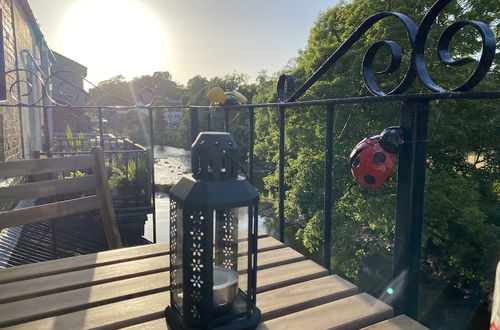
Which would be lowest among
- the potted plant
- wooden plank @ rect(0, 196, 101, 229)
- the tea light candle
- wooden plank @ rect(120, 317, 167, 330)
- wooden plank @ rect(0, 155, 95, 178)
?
the potted plant

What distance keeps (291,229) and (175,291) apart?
52.3 feet

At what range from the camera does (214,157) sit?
106 cm

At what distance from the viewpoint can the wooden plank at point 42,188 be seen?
1806 millimetres

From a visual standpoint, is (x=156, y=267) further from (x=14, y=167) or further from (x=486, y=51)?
(x=486, y=51)

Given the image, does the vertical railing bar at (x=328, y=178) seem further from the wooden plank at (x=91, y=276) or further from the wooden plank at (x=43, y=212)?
the wooden plank at (x=43, y=212)

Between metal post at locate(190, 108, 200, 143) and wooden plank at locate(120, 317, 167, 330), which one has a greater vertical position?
metal post at locate(190, 108, 200, 143)

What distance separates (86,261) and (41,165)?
67cm

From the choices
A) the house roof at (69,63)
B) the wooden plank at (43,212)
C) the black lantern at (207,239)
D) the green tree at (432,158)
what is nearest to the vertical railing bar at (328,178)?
the black lantern at (207,239)

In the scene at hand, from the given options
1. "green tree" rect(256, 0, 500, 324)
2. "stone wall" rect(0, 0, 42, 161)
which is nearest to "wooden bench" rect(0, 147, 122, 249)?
"stone wall" rect(0, 0, 42, 161)

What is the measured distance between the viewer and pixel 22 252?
3.82 meters

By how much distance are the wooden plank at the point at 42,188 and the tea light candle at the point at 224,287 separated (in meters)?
1.24

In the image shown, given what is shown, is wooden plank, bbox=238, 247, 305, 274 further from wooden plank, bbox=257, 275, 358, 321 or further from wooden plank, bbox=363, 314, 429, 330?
wooden plank, bbox=363, 314, 429, 330

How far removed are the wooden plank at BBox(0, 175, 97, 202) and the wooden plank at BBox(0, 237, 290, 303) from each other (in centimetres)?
57

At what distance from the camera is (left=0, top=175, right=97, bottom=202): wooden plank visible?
1.81 meters
